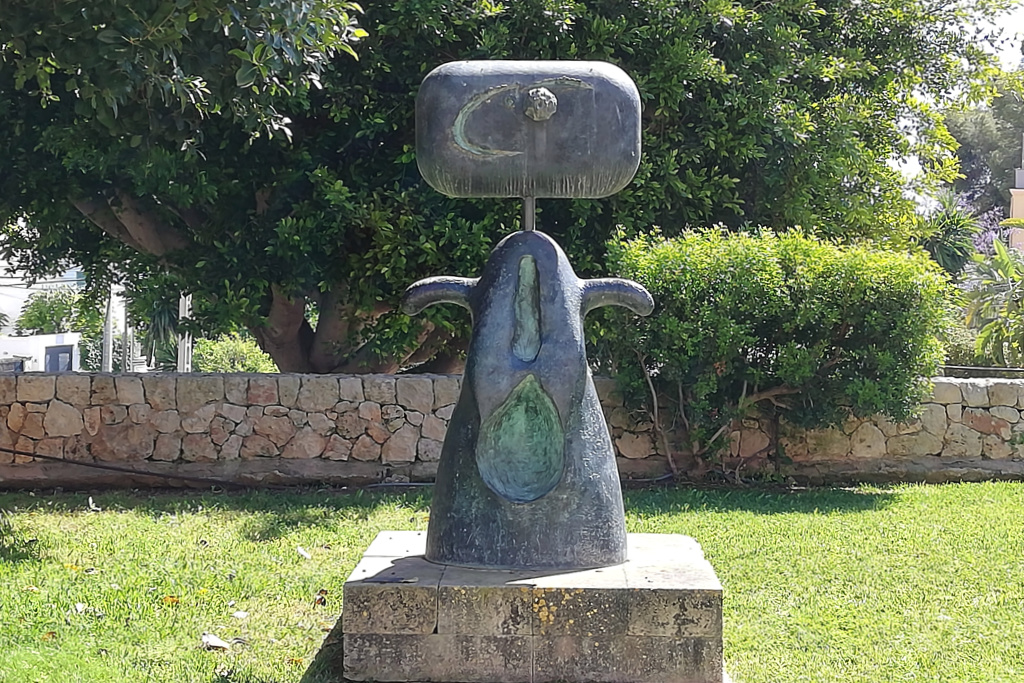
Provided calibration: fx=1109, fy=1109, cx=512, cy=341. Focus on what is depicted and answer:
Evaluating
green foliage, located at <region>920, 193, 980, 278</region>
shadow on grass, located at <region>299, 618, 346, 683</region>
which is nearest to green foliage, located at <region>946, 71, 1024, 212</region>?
green foliage, located at <region>920, 193, 980, 278</region>

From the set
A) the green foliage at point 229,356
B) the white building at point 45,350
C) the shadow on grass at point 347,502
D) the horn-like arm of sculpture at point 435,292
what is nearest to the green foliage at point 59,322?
the white building at point 45,350

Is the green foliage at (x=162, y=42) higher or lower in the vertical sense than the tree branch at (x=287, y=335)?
higher

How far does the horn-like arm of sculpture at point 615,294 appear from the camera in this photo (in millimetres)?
4602

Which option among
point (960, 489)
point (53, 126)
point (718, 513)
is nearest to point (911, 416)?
point (960, 489)

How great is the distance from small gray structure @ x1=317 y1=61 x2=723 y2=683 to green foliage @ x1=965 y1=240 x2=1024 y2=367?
13008mm

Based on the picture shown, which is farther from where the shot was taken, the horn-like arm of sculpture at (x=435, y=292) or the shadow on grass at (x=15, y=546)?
the shadow on grass at (x=15, y=546)

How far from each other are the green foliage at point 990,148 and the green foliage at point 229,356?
79.5ft

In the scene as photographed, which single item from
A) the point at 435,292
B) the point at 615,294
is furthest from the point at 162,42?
the point at 615,294

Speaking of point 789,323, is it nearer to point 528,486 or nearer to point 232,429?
point 232,429

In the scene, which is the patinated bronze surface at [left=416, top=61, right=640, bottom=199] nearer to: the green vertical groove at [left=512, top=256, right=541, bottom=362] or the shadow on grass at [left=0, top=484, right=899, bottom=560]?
the green vertical groove at [left=512, top=256, right=541, bottom=362]

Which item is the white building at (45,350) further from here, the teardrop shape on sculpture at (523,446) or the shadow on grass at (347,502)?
the teardrop shape on sculpture at (523,446)

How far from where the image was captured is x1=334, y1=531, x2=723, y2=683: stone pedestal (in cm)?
395

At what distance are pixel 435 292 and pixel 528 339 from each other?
1.58ft

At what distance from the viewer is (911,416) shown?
9547mm
